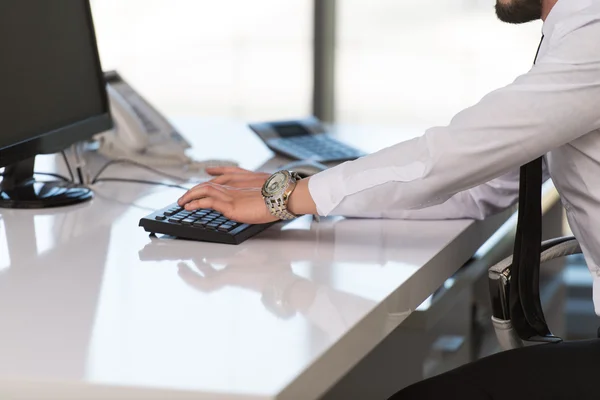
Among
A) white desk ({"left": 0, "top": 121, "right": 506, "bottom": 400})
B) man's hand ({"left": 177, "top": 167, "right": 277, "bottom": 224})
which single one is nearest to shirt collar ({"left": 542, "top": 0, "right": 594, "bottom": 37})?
white desk ({"left": 0, "top": 121, "right": 506, "bottom": 400})

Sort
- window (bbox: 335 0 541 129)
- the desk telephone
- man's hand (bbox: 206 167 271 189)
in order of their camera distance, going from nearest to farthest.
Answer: man's hand (bbox: 206 167 271 189), the desk telephone, window (bbox: 335 0 541 129)

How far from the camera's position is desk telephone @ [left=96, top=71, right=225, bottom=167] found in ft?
7.19

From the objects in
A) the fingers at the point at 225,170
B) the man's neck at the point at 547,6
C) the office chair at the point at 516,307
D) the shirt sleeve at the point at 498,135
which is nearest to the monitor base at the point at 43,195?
the fingers at the point at 225,170

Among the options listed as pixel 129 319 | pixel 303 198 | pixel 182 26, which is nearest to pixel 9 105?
pixel 303 198

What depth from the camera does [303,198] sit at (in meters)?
1.44

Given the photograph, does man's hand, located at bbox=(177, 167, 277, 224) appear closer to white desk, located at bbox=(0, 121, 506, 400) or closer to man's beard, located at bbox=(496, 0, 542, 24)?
white desk, located at bbox=(0, 121, 506, 400)

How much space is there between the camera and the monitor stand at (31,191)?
5.68 feet

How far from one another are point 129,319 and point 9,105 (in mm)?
760

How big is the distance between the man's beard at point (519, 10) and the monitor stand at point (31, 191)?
885 millimetres

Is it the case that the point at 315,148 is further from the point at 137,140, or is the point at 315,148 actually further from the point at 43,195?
the point at 43,195

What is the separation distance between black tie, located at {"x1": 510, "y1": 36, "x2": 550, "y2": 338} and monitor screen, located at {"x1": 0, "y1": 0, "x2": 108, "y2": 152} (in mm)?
924

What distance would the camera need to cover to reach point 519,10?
5.46ft

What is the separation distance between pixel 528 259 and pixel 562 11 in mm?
389

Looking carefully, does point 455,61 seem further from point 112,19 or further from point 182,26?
point 112,19
